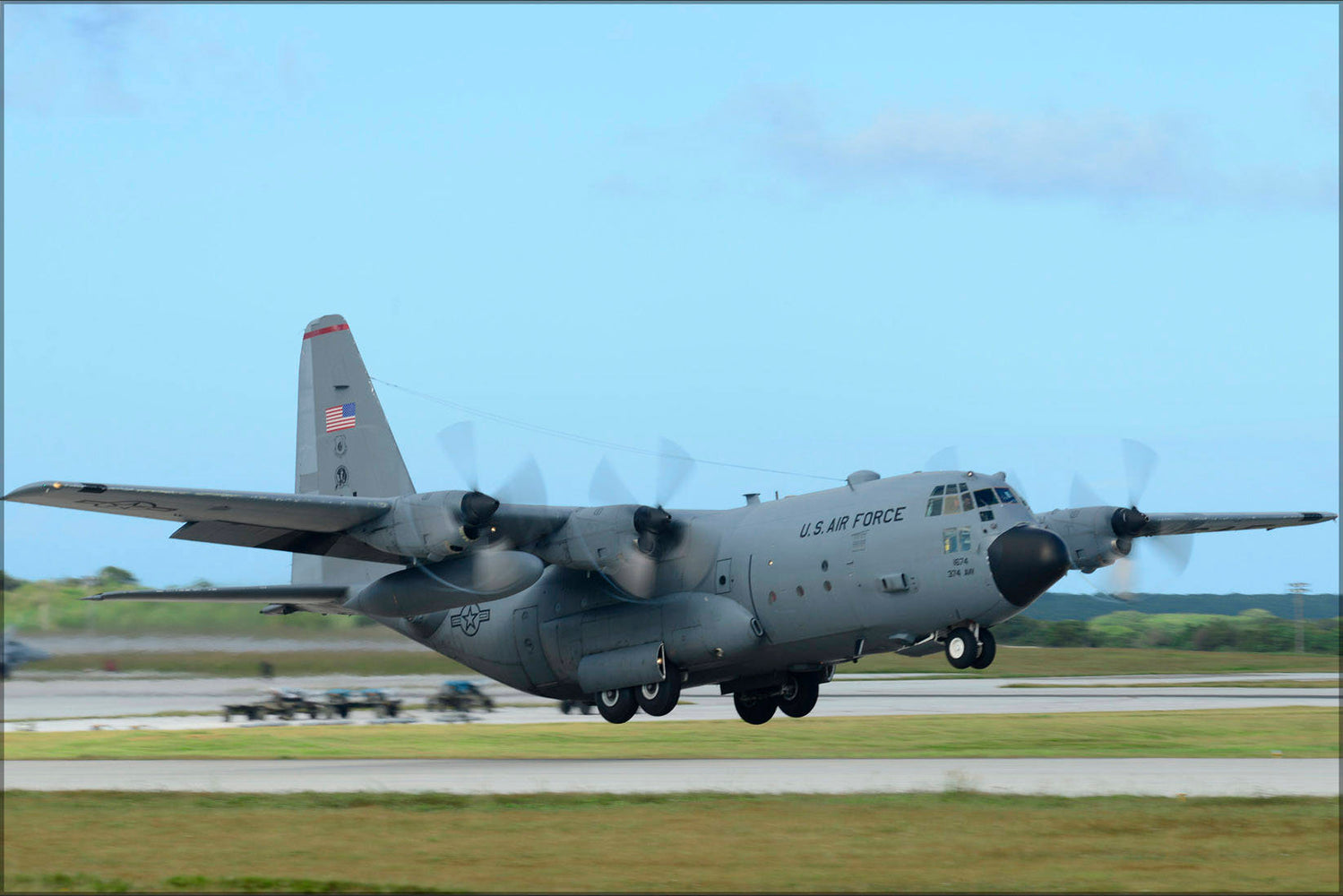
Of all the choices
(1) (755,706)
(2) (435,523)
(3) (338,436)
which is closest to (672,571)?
(1) (755,706)

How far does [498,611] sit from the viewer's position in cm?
2780

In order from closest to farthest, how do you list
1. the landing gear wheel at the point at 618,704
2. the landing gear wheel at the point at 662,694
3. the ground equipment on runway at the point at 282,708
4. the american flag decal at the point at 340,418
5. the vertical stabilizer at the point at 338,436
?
the landing gear wheel at the point at 662,694
the landing gear wheel at the point at 618,704
the vertical stabilizer at the point at 338,436
the american flag decal at the point at 340,418
the ground equipment on runway at the point at 282,708

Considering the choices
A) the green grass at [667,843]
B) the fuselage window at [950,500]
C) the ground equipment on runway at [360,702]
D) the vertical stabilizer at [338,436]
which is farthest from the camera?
the ground equipment on runway at [360,702]

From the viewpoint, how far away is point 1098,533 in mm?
25797

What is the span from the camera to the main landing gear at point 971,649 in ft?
73.6

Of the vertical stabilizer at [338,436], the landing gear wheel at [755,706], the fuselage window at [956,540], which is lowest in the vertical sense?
the landing gear wheel at [755,706]

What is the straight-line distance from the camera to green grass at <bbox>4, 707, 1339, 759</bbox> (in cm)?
2656

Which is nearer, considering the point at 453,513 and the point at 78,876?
the point at 78,876

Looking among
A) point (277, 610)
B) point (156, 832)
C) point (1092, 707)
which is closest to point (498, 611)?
point (277, 610)

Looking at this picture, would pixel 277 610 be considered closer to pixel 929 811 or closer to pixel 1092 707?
pixel 929 811

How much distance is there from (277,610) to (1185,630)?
53.3 m

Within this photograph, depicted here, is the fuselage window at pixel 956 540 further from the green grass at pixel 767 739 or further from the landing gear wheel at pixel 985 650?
the green grass at pixel 767 739

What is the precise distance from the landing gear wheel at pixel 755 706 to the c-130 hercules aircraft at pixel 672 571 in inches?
1.8

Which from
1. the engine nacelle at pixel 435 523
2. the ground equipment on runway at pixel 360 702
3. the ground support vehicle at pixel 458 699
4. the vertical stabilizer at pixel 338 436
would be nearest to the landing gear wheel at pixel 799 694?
the engine nacelle at pixel 435 523
